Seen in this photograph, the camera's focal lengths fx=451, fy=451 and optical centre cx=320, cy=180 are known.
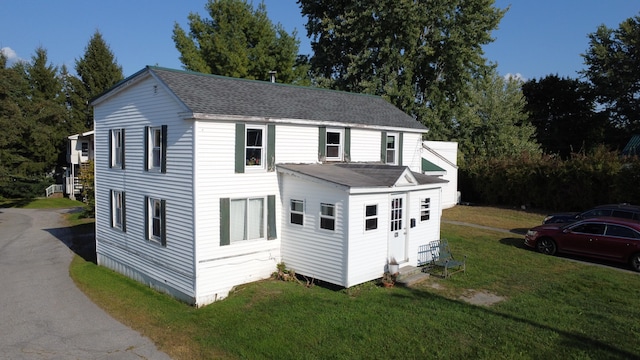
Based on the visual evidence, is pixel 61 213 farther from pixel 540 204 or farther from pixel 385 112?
pixel 540 204

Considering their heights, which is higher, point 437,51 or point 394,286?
point 437,51

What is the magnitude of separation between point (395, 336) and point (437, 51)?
32572 mm

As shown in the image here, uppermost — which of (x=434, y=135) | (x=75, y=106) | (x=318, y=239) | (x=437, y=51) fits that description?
(x=437, y=51)

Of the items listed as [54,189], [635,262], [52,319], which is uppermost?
[635,262]

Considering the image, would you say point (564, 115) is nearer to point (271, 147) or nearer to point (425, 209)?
point (425, 209)

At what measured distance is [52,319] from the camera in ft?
A: 43.9

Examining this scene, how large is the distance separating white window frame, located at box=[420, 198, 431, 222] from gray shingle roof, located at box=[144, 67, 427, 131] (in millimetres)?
3978

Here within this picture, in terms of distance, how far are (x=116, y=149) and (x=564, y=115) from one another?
4868 centimetres

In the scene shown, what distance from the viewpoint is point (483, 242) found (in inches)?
826

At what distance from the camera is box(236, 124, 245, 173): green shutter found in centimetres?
1454

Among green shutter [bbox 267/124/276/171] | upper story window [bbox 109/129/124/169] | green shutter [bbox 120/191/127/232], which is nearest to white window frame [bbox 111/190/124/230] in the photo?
green shutter [bbox 120/191/127/232]

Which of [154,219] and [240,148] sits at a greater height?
[240,148]

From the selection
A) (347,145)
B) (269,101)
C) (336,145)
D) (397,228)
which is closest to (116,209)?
(269,101)

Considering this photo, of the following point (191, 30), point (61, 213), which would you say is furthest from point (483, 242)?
point (191, 30)
